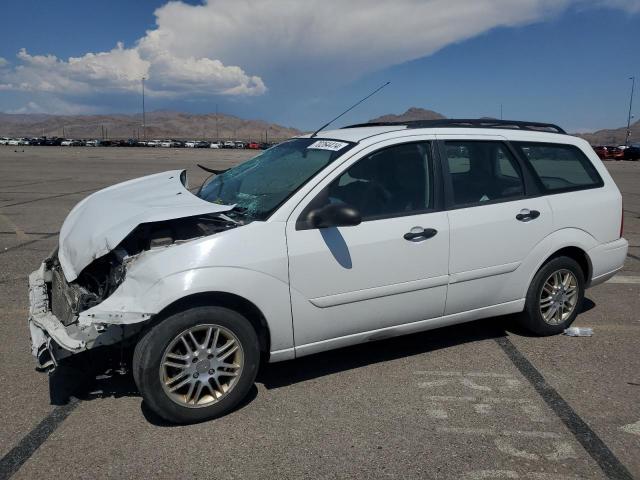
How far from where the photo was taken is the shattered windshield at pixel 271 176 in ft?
12.2

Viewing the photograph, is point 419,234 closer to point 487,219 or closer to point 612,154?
point 487,219

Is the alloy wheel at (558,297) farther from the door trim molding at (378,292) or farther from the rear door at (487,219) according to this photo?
the door trim molding at (378,292)

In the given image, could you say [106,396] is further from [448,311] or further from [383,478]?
[448,311]

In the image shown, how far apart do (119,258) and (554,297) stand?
11.5ft

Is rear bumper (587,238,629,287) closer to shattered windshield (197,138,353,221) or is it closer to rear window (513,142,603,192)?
rear window (513,142,603,192)

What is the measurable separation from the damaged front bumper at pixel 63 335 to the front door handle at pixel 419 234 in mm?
1803

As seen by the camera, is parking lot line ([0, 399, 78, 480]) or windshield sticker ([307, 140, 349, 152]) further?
windshield sticker ([307, 140, 349, 152])

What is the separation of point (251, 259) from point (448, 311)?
1633mm

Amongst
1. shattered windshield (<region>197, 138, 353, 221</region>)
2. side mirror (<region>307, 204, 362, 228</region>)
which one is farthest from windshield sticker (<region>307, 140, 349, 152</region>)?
side mirror (<region>307, 204, 362, 228</region>)

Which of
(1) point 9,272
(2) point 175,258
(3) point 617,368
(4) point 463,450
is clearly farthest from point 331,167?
(1) point 9,272

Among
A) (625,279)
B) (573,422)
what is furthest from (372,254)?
(625,279)

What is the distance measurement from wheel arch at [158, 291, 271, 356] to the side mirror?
0.66m

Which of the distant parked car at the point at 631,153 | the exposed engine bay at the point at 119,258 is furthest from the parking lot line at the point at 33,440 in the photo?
the distant parked car at the point at 631,153

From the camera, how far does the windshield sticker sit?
394cm
